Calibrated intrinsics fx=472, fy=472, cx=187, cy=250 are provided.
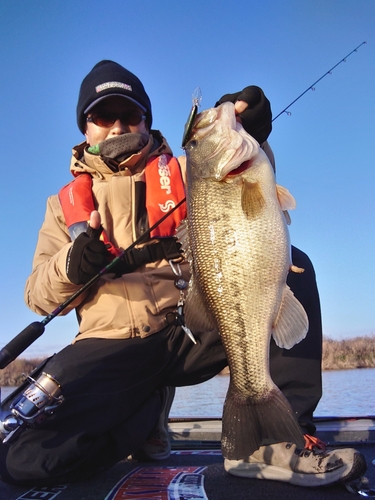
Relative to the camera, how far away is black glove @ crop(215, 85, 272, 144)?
2.77 meters

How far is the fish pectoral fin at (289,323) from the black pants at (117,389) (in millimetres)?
608

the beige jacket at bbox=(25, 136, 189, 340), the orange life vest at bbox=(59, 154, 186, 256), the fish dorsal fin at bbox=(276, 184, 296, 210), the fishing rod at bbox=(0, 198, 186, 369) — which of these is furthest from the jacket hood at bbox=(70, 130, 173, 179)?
the fish dorsal fin at bbox=(276, 184, 296, 210)

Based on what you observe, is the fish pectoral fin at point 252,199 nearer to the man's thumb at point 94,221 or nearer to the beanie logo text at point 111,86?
the man's thumb at point 94,221

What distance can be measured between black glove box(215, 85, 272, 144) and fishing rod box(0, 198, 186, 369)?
0.66 metres

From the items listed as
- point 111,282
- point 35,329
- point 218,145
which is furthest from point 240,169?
point 35,329

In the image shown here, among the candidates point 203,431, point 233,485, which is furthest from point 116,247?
point 203,431

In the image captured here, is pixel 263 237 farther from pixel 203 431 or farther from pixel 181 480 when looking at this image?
pixel 203 431

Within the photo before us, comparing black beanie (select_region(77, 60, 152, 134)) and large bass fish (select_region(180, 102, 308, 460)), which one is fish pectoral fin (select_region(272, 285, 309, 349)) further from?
black beanie (select_region(77, 60, 152, 134))

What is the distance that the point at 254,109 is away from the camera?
9.11 feet

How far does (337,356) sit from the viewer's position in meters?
8.96

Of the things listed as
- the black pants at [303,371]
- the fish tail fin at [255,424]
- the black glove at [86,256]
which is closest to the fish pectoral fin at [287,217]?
the black pants at [303,371]

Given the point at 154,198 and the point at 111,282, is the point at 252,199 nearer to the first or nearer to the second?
the point at 154,198

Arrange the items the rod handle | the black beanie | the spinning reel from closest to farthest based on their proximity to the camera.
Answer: the spinning reel → the rod handle → the black beanie

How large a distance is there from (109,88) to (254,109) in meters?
1.40
